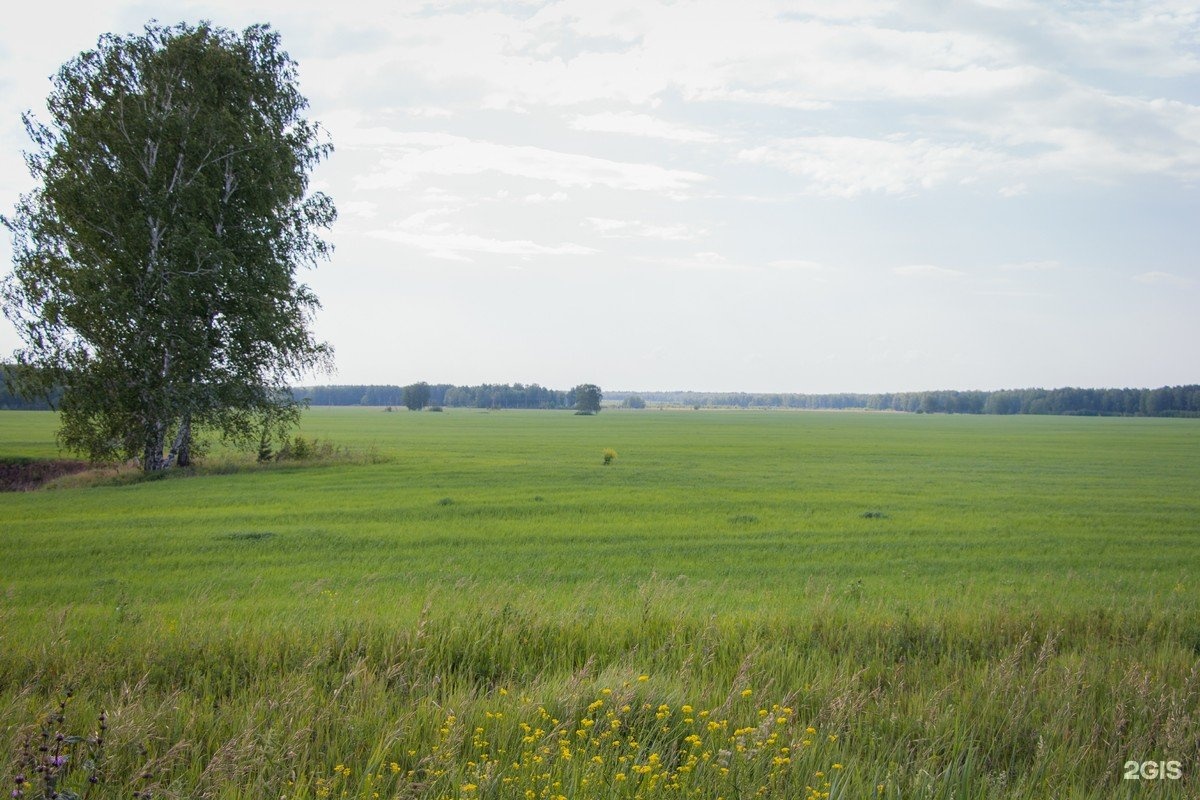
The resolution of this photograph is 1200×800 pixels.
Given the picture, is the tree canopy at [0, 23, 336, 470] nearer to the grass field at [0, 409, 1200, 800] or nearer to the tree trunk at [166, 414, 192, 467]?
the tree trunk at [166, 414, 192, 467]

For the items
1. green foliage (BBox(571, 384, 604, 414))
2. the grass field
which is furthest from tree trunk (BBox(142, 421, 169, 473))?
green foliage (BBox(571, 384, 604, 414))

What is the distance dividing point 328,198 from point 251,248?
5049 millimetres

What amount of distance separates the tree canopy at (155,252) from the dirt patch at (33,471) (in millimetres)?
3650

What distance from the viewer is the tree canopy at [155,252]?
29.1 metres

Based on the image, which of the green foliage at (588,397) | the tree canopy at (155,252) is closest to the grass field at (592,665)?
the tree canopy at (155,252)

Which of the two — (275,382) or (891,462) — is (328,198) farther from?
(891,462)

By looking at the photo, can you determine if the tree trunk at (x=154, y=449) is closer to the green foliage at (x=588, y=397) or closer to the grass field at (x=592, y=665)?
the grass field at (x=592, y=665)

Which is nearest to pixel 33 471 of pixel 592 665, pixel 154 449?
pixel 154 449

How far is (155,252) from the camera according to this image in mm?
29578

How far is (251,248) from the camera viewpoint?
3189 centimetres

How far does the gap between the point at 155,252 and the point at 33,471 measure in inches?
534

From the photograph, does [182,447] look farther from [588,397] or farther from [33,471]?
[588,397]

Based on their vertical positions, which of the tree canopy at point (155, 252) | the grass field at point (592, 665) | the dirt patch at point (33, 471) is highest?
the tree canopy at point (155, 252)

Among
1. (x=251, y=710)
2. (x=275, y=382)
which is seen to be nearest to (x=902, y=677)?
(x=251, y=710)
